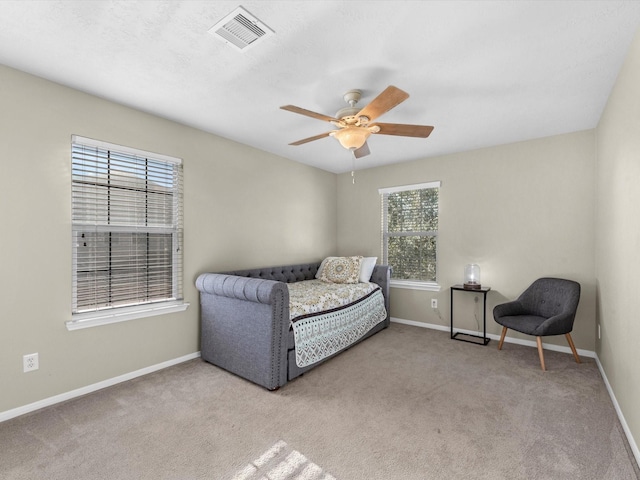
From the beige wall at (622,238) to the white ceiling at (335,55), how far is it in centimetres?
26

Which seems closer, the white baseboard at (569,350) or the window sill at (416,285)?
the white baseboard at (569,350)

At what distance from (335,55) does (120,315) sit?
8.62ft

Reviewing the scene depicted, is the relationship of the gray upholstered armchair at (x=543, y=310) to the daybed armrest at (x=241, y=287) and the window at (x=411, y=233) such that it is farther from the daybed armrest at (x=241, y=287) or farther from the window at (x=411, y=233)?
the daybed armrest at (x=241, y=287)

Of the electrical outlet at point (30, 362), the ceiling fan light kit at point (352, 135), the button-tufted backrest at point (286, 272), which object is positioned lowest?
the electrical outlet at point (30, 362)

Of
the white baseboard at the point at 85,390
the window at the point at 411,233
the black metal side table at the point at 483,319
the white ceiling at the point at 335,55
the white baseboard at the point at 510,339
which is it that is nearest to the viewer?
the white ceiling at the point at 335,55

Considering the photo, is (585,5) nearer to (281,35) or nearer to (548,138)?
(281,35)

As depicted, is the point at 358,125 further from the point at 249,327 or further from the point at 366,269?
the point at 366,269

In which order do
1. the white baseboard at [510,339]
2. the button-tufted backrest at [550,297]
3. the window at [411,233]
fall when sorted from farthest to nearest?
the window at [411,233] → the white baseboard at [510,339] → the button-tufted backrest at [550,297]

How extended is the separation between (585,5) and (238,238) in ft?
11.0

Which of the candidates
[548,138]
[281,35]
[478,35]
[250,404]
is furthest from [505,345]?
[281,35]

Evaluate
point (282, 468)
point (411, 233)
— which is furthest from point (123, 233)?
point (411, 233)

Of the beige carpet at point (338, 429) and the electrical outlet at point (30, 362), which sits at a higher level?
the electrical outlet at point (30, 362)

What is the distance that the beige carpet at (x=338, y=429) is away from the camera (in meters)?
1.70

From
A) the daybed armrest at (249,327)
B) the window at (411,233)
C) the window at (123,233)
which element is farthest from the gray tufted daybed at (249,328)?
the window at (411,233)
